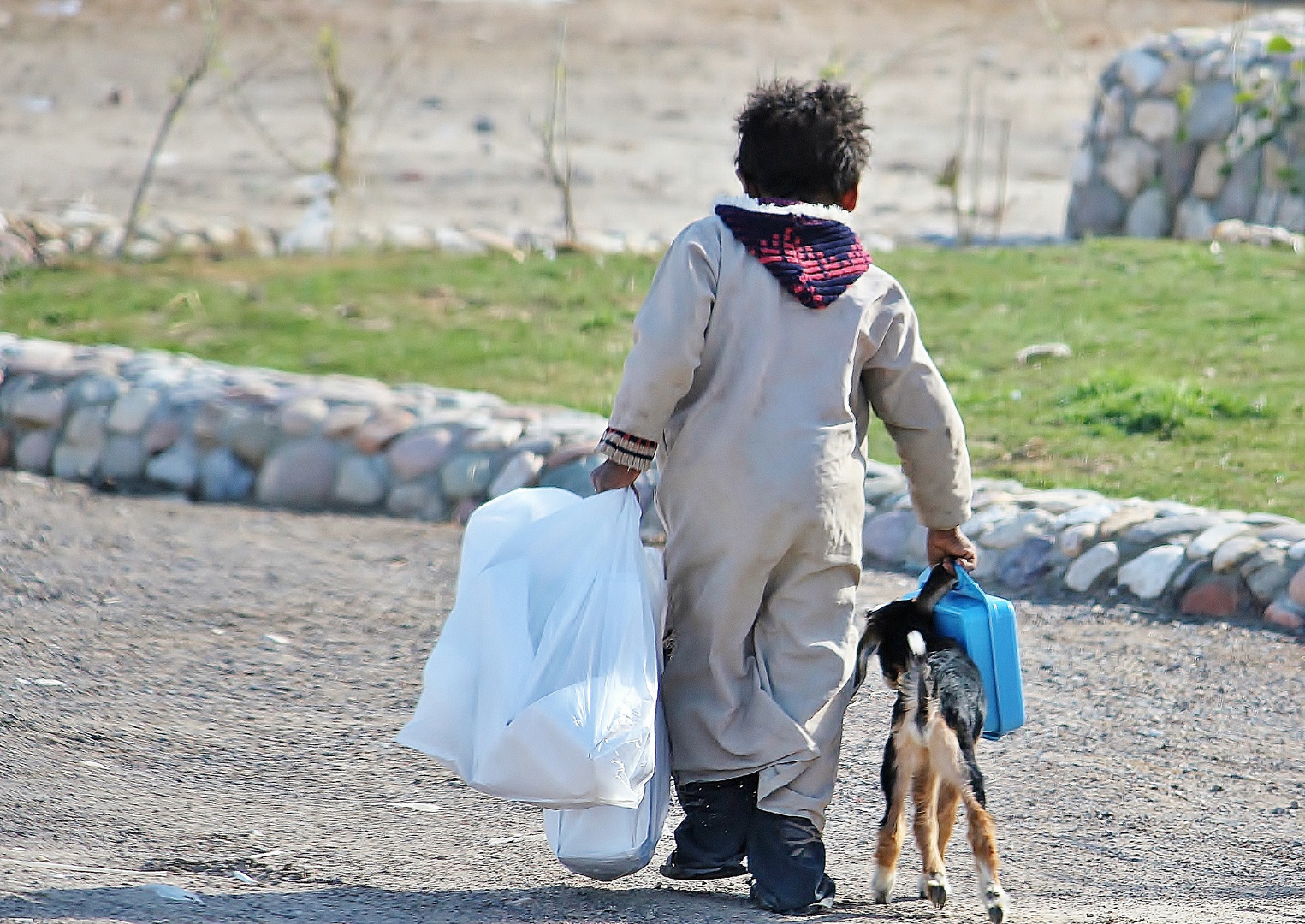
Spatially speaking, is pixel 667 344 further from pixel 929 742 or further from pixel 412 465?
pixel 412 465

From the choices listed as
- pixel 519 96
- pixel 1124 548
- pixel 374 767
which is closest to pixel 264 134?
pixel 519 96

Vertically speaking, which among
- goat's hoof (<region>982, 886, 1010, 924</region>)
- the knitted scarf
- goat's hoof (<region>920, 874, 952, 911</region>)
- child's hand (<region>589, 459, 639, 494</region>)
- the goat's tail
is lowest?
goat's hoof (<region>920, 874, 952, 911</region>)

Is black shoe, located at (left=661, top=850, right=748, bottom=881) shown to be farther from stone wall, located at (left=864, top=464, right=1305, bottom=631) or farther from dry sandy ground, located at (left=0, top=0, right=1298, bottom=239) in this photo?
dry sandy ground, located at (left=0, top=0, right=1298, bottom=239)

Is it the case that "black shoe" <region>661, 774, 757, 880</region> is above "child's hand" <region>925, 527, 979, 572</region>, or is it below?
below

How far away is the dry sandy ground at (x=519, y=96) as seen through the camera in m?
14.1

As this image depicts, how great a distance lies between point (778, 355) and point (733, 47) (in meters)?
16.7

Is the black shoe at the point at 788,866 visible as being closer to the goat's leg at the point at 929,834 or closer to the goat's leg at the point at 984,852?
the goat's leg at the point at 929,834

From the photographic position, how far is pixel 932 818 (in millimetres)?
3311

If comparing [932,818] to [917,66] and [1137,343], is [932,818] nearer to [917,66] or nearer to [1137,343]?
[1137,343]

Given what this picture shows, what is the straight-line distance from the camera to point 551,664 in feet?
10.6

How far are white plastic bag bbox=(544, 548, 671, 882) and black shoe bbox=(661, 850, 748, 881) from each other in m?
0.09

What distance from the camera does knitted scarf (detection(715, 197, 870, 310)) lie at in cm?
329

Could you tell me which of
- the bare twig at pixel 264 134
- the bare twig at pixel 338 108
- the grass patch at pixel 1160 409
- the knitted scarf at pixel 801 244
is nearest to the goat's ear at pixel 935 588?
the knitted scarf at pixel 801 244

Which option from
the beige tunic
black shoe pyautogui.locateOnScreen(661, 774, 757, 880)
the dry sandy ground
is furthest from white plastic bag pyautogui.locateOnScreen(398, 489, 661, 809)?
the dry sandy ground
